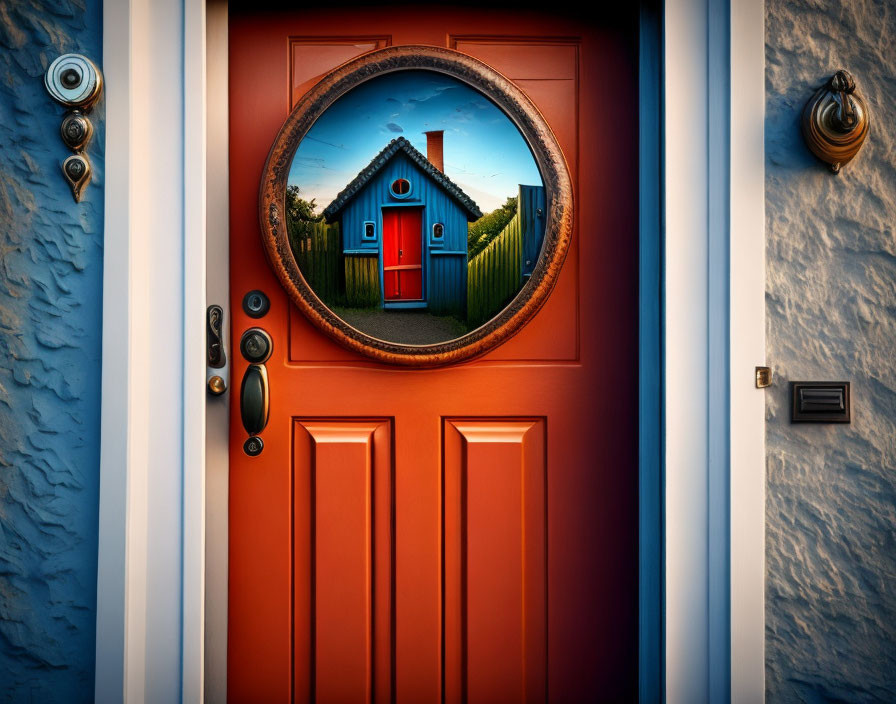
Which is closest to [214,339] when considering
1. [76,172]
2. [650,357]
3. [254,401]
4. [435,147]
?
[254,401]

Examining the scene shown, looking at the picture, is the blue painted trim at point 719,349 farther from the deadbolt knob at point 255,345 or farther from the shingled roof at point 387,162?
the deadbolt knob at point 255,345

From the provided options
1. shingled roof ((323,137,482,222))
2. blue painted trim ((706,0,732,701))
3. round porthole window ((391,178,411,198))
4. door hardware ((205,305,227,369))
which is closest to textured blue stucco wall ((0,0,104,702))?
door hardware ((205,305,227,369))

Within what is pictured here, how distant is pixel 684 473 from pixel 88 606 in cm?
132

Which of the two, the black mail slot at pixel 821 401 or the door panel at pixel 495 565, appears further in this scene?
the door panel at pixel 495 565

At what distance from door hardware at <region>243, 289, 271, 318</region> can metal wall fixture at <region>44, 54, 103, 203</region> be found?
0.40m

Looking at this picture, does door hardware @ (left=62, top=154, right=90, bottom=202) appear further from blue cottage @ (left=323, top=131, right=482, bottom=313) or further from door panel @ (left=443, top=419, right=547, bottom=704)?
door panel @ (left=443, top=419, right=547, bottom=704)

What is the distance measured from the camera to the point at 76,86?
1.04 meters

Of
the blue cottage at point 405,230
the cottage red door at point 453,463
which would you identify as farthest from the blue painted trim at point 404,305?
the cottage red door at point 453,463

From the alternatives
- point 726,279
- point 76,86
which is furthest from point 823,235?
point 76,86

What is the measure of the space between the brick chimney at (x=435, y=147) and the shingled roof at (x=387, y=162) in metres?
0.01

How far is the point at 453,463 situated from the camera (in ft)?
3.99

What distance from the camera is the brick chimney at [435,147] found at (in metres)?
1.16

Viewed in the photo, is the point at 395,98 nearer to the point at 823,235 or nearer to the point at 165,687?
the point at 823,235

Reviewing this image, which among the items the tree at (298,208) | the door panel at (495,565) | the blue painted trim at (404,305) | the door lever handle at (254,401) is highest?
the tree at (298,208)
